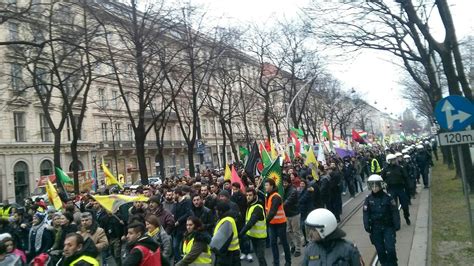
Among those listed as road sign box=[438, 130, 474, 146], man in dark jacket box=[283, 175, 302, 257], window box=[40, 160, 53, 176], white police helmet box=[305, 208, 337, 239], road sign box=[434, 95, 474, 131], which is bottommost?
man in dark jacket box=[283, 175, 302, 257]

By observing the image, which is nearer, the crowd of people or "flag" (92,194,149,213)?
the crowd of people

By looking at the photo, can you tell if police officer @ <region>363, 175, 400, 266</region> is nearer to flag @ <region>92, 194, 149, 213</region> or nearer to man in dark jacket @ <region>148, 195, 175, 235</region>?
man in dark jacket @ <region>148, 195, 175, 235</region>

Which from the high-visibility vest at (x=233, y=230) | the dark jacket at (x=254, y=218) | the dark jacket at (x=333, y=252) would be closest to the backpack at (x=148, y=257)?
the high-visibility vest at (x=233, y=230)

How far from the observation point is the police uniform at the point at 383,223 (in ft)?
22.8

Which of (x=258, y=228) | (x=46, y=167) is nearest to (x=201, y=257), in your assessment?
(x=258, y=228)

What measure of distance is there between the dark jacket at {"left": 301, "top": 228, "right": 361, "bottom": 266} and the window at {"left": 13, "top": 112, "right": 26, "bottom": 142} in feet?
124

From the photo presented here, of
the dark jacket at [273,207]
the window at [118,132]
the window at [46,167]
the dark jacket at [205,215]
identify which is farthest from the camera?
the window at [118,132]

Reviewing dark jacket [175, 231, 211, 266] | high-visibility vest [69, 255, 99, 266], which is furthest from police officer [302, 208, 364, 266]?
high-visibility vest [69, 255, 99, 266]

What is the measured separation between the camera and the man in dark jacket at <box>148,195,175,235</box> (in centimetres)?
857

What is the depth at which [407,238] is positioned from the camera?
382 inches

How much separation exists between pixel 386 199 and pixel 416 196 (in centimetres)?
1026

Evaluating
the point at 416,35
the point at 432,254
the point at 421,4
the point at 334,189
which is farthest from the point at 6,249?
the point at 416,35

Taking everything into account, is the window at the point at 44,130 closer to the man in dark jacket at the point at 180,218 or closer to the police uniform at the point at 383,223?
the man in dark jacket at the point at 180,218

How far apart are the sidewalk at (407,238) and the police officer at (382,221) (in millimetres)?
1038
